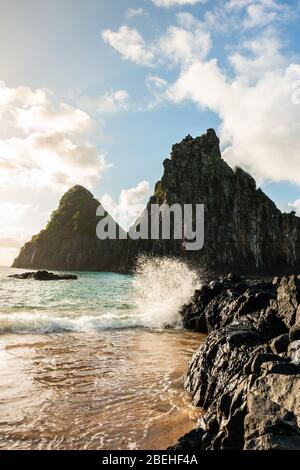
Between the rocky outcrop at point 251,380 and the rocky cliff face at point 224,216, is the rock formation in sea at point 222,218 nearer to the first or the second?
the rocky cliff face at point 224,216

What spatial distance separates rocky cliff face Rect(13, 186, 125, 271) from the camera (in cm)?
16550

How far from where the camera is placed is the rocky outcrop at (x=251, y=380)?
169 inches

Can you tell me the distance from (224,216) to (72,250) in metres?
92.2

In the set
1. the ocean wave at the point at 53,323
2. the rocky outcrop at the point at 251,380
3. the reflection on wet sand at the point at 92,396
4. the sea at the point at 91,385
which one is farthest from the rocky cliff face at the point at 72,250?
the rocky outcrop at the point at 251,380

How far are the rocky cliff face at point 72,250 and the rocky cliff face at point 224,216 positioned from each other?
4889cm

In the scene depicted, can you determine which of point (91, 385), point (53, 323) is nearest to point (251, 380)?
point (91, 385)

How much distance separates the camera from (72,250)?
177625 millimetres

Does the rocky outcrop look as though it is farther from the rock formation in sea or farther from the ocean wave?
the rock formation in sea

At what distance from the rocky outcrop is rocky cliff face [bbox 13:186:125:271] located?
459 feet

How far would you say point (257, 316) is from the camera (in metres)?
12.9

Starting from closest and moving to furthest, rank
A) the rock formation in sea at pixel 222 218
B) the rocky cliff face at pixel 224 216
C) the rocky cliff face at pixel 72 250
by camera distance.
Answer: the rock formation in sea at pixel 222 218, the rocky cliff face at pixel 224 216, the rocky cliff face at pixel 72 250

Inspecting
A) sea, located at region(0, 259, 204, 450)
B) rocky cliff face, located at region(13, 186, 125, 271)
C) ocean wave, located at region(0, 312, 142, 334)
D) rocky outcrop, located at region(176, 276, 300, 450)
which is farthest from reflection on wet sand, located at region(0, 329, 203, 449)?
rocky cliff face, located at region(13, 186, 125, 271)
